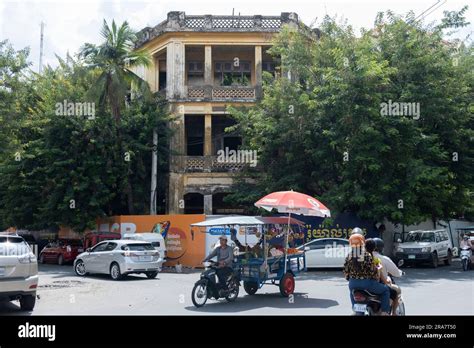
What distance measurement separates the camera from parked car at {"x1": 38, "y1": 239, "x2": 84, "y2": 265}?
27.9 metres

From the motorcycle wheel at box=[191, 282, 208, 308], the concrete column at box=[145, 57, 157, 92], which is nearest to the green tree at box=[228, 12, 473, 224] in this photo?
the concrete column at box=[145, 57, 157, 92]

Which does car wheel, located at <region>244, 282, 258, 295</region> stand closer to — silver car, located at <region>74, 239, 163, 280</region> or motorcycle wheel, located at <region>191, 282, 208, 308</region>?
motorcycle wheel, located at <region>191, 282, 208, 308</region>

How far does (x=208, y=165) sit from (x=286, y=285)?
15.6m

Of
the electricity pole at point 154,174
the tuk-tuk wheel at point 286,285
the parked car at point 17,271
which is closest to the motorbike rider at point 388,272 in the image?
the tuk-tuk wheel at point 286,285

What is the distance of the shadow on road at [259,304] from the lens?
40.3ft

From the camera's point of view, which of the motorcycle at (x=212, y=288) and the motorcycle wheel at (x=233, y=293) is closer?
the motorcycle at (x=212, y=288)

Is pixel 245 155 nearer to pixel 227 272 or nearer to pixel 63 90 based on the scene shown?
pixel 63 90

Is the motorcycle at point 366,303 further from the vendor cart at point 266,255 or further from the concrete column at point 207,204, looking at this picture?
the concrete column at point 207,204

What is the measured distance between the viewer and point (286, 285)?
1446 cm

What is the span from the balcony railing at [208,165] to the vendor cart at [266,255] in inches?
560

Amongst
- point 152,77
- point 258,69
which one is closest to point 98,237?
point 152,77

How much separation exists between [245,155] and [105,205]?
26.7ft

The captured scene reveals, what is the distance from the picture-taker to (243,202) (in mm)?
28094

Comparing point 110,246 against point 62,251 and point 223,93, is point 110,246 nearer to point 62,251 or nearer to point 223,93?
point 62,251
